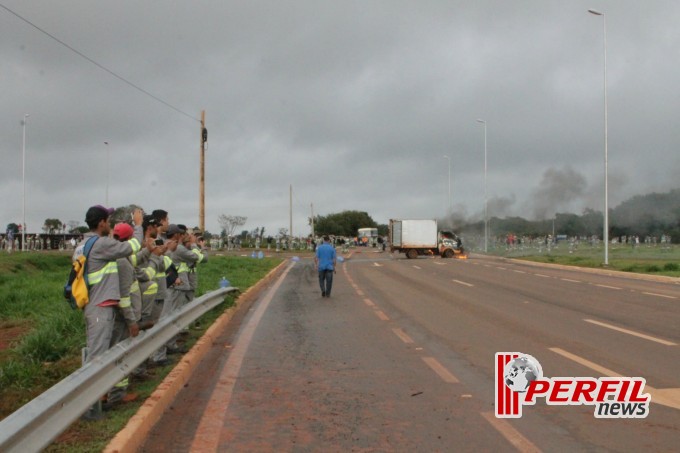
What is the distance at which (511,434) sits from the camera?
527 centimetres

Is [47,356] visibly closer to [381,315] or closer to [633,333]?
[381,315]

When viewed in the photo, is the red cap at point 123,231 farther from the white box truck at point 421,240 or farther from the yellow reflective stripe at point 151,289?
the white box truck at point 421,240

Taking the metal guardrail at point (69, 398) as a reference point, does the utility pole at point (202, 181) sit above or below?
above

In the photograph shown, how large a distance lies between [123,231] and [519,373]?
3.80m

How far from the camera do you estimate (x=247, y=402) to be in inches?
250

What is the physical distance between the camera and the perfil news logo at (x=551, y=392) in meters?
5.46

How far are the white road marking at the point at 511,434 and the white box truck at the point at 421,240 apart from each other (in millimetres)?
42582

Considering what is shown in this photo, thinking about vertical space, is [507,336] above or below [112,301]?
below

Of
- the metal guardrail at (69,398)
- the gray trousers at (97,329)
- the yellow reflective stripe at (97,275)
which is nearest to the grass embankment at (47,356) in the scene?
the metal guardrail at (69,398)

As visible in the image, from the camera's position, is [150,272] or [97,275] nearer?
[97,275]

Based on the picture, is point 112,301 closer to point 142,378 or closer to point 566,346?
point 142,378

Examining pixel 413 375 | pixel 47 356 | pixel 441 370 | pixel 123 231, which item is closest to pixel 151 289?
pixel 123 231

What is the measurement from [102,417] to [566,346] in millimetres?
6435

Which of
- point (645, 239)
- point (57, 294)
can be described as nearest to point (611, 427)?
point (57, 294)
